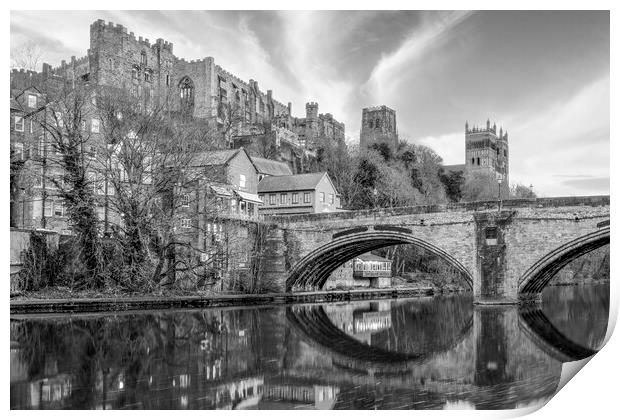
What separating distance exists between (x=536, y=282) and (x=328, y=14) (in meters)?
15.5

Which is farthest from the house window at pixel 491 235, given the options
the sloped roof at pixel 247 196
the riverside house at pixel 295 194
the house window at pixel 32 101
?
the house window at pixel 32 101

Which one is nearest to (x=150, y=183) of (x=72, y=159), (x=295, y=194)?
Answer: (x=72, y=159)

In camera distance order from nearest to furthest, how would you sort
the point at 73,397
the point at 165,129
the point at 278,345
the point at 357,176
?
the point at 73,397 → the point at 278,345 → the point at 165,129 → the point at 357,176

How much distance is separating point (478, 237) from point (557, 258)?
231 centimetres

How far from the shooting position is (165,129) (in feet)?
60.7

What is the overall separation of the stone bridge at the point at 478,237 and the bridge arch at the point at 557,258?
3 cm

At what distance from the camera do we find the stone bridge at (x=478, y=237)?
58.9ft

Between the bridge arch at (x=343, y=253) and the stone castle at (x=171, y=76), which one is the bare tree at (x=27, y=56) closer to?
the bridge arch at (x=343, y=253)

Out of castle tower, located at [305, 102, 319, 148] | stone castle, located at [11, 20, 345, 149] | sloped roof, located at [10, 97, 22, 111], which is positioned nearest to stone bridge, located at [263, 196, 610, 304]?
sloped roof, located at [10, 97, 22, 111]

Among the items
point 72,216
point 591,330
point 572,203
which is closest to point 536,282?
point 572,203

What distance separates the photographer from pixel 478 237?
1950cm

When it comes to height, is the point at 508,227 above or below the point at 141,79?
below

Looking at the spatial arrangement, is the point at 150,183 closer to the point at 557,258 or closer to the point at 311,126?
the point at 557,258
